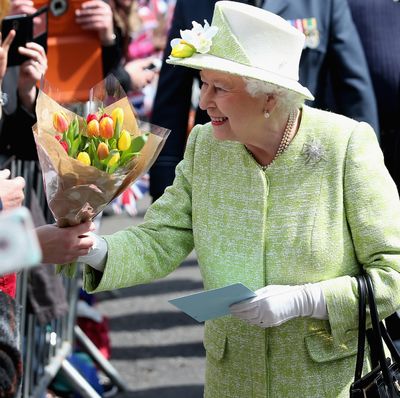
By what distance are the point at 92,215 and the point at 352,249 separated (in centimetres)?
71

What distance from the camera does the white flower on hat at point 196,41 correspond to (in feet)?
9.50

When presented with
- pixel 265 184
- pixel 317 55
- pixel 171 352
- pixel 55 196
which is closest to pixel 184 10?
pixel 317 55

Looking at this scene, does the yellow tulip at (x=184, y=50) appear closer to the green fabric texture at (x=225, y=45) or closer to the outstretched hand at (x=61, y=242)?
the green fabric texture at (x=225, y=45)

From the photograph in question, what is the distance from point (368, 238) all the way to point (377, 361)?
331 mm

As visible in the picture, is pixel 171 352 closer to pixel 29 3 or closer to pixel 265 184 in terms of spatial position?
pixel 29 3

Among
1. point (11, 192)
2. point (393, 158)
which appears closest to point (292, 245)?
point (11, 192)

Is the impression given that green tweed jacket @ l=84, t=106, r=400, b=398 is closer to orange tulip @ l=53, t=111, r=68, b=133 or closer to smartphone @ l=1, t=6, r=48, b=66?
orange tulip @ l=53, t=111, r=68, b=133

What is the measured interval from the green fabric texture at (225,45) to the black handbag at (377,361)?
0.67 meters

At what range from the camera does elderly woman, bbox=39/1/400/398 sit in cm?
287

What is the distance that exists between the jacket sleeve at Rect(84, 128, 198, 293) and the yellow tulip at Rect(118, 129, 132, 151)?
0.39 meters

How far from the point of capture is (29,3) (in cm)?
414

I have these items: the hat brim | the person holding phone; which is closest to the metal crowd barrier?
the person holding phone

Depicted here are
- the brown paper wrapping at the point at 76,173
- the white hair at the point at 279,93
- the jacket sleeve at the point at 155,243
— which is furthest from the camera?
the jacket sleeve at the point at 155,243

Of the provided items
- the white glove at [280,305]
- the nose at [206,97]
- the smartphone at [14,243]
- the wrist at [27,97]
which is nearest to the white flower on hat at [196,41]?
the nose at [206,97]
